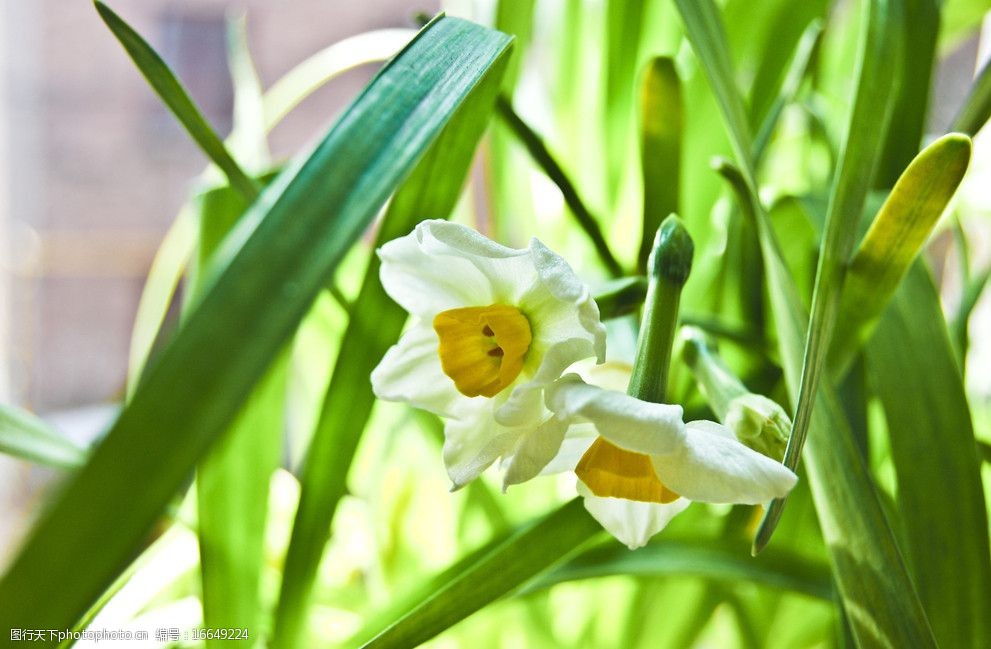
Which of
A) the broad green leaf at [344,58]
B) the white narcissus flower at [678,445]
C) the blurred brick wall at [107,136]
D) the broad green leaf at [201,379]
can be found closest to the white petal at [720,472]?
the white narcissus flower at [678,445]

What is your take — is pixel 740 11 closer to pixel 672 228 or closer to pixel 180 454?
pixel 672 228

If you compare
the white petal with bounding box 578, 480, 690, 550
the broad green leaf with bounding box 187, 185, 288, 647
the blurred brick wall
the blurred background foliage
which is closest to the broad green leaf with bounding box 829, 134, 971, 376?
the blurred background foliage

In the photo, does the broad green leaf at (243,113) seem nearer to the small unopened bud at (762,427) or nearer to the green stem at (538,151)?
the green stem at (538,151)

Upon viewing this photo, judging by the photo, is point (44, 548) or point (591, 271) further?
point (591, 271)

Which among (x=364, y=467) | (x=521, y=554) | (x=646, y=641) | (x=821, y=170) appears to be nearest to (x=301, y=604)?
(x=521, y=554)

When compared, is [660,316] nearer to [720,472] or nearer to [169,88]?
[720,472]
